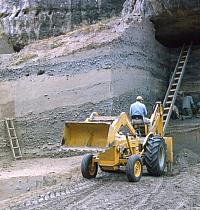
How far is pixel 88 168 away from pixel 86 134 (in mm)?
1112

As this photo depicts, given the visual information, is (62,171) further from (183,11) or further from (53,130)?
(183,11)

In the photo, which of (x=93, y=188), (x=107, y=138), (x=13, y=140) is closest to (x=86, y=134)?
(x=107, y=138)

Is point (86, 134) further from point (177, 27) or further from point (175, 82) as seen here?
point (177, 27)

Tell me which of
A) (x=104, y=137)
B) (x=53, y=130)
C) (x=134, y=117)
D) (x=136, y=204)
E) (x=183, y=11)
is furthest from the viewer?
(x=183, y=11)

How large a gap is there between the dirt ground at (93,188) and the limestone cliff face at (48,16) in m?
9.72

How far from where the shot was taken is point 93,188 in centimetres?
1016

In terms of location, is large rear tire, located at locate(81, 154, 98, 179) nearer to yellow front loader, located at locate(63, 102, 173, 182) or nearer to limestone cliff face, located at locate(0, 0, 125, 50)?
yellow front loader, located at locate(63, 102, 173, 182)

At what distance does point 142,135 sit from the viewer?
11.9m

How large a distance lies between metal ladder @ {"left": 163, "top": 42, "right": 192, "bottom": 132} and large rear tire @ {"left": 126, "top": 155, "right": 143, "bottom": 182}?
4.68m

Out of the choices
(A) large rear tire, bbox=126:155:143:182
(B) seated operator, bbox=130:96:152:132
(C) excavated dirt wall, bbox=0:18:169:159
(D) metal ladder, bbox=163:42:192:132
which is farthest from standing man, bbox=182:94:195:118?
(A) large rear tire, bbox=126:155:143:182

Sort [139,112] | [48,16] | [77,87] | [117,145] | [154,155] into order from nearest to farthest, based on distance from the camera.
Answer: [117,145]
[154,155]
[139,112]
[77,87]
[48,16]

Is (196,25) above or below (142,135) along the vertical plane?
above

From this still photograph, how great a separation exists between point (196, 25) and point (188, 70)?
6.18ft

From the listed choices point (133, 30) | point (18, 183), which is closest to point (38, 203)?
point (18, 183)
